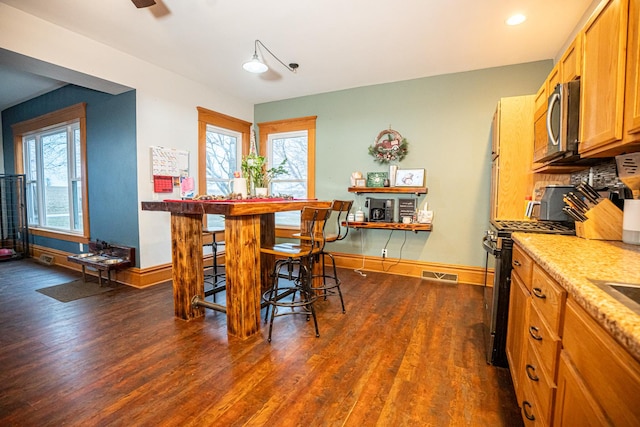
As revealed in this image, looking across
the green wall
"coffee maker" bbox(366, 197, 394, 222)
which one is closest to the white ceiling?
the green wall

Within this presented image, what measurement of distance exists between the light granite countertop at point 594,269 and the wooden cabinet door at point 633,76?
1.69ft

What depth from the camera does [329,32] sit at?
→ 2848 mm

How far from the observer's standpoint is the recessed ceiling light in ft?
8.27

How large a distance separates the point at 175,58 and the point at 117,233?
7.49 feet

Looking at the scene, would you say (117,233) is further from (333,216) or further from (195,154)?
(333,216)

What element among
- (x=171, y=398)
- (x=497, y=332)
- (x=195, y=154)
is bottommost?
(x=171, y=398)

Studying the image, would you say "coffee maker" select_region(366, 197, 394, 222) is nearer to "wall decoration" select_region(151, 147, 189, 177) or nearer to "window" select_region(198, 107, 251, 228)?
"window" select_region(198, 107, 251, 228)

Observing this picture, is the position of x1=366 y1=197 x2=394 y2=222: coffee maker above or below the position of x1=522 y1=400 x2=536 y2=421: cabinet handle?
above

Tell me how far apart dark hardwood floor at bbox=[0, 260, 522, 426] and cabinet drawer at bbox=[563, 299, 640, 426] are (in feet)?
2.97

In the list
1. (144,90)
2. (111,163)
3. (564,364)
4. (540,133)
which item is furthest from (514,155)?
(111,163)

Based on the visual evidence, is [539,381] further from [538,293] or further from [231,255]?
[231,255]

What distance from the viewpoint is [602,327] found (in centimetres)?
70

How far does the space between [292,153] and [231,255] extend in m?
3.06

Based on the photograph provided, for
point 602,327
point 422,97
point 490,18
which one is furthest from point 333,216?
point 602,327
